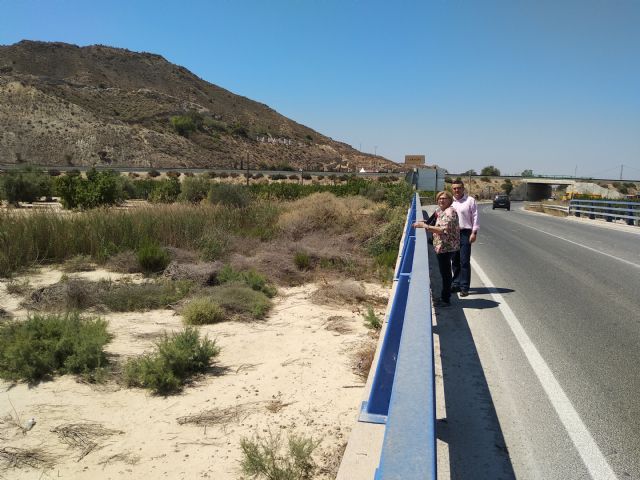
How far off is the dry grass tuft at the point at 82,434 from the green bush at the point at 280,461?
50.3 inches

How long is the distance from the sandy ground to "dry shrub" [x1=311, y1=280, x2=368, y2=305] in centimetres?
161

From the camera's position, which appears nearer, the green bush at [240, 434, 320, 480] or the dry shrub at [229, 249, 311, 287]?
the green bush at [240, 434, 320, 480]

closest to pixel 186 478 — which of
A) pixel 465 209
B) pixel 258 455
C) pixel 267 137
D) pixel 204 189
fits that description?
pixel 258 455

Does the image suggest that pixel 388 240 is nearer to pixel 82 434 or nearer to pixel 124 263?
pixel 124 263

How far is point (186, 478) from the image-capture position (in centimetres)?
366

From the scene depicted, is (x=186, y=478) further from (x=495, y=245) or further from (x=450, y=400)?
(x=495, y=245)

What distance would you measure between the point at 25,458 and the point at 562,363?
5.24 metres

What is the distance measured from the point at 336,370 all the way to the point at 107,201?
68.3 feet

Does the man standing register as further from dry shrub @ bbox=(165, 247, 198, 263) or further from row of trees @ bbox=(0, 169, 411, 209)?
row of trees @ bbox=(0, 169, 411, 209)

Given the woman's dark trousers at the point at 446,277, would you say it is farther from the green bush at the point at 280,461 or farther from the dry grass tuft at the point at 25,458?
the dry grass tuft at the point at 25,458

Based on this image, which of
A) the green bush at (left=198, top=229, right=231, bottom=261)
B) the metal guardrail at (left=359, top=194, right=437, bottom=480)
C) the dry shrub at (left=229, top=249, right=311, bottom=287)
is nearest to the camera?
the metal guardrail at (left=359, top=194, right=437, bottom=480)

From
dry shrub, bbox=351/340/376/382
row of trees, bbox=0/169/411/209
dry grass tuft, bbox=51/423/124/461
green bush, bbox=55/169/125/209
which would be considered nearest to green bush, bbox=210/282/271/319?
dry shrub, bbox=351/340/376/382

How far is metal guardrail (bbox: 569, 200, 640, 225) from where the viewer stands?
2736 cm

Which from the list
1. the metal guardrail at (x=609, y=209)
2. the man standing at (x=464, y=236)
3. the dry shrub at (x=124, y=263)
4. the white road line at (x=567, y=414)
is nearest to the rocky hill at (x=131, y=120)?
the metal guardrail at (x=609, y=209)
